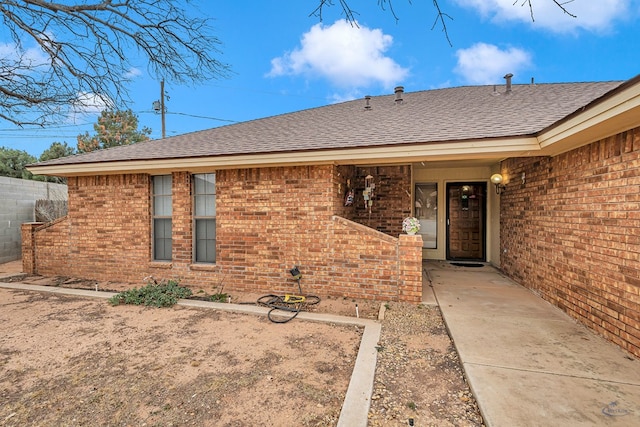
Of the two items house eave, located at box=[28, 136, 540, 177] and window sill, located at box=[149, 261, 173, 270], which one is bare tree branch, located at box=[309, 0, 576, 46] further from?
window sill, located at box=[149, 261, 173, 270]

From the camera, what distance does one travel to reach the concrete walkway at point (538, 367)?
6.86ft

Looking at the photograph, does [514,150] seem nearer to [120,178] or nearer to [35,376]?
[35,376]

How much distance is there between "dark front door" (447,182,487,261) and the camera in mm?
7973

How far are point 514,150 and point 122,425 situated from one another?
5.21m

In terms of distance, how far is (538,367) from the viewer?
8.86 feet

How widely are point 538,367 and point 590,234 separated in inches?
74.6

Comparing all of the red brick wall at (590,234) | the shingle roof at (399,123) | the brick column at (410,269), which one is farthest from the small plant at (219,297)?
the red brick wall at (590,234)

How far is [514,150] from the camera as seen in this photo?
4.11m

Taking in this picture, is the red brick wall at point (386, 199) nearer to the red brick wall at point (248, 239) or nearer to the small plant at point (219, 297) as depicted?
the red brick wall at point (248, 239)

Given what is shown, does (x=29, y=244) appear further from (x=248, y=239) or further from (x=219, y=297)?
(x=248, y=239)

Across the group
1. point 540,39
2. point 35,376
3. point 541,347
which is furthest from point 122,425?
point 540,39

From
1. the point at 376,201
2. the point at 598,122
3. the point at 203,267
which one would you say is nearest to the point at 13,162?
the point at 203,267

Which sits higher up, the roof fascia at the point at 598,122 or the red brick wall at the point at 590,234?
the roof fascia at the point at 598,122

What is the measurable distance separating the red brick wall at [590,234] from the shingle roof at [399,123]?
2.71 feet
